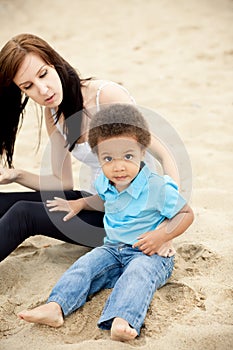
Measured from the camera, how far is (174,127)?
12.8 ft

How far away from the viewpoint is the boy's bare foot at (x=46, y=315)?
192cm

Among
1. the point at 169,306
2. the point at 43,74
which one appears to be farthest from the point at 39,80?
the point at 169,306

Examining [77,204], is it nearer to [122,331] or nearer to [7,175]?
[7,175]

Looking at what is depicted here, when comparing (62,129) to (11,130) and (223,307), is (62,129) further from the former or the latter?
(223,307)

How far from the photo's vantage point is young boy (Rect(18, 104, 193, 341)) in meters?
2.00

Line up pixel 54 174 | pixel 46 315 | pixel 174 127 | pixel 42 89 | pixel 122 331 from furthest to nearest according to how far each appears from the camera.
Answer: pixel 174 127, pixel 54 174, pixel 42 89, pixel 46 315, pixel 122 331

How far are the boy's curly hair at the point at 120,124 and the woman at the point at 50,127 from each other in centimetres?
24

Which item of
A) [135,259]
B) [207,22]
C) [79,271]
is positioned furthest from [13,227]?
[207,22]

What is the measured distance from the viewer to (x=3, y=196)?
101 inches

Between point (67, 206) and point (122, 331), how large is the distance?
2.59ft

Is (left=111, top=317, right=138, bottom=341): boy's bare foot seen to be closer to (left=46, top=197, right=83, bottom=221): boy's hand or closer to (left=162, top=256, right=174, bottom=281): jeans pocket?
(left=162, top=256, right=174, bottom=281): jeans pocket

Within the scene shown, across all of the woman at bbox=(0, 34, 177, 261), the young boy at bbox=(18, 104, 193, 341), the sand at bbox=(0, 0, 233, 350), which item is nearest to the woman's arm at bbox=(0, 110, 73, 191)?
the woman at bbox=(0, 34, 177, 261)

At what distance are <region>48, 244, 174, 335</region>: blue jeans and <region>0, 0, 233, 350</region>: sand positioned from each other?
0.06 metres

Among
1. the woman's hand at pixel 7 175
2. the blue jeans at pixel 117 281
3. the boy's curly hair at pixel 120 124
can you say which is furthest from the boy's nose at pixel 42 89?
the blue jeans at pixel 117 281
